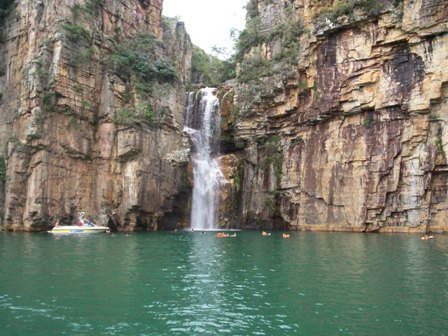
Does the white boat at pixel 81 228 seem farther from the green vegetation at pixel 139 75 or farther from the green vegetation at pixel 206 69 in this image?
the green vegetation at pixel 206 69

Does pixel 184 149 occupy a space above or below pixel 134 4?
below

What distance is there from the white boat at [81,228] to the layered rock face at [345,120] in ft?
43.2

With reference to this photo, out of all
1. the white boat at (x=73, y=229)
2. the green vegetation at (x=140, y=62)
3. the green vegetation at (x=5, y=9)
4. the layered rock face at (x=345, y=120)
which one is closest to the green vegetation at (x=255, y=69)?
the layered rock face at (x=345, y=120)

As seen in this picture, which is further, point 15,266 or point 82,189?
point 82,189

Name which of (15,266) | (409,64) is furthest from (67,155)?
(409,64)

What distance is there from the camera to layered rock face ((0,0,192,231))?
37094 mm

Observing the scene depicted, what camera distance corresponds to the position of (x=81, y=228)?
35688 mm

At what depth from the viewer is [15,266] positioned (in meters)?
18.0

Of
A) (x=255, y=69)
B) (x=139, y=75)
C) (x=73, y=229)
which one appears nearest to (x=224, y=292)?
(x=73, y=229)

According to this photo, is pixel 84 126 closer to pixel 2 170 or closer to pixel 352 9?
pixel 2 170

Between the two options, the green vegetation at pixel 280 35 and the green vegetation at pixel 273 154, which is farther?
the green vegetation at pixel 273 154

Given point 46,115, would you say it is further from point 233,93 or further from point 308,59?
point 308,59

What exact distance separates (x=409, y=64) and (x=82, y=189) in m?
28.0

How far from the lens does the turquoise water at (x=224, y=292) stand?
34.6 feet
